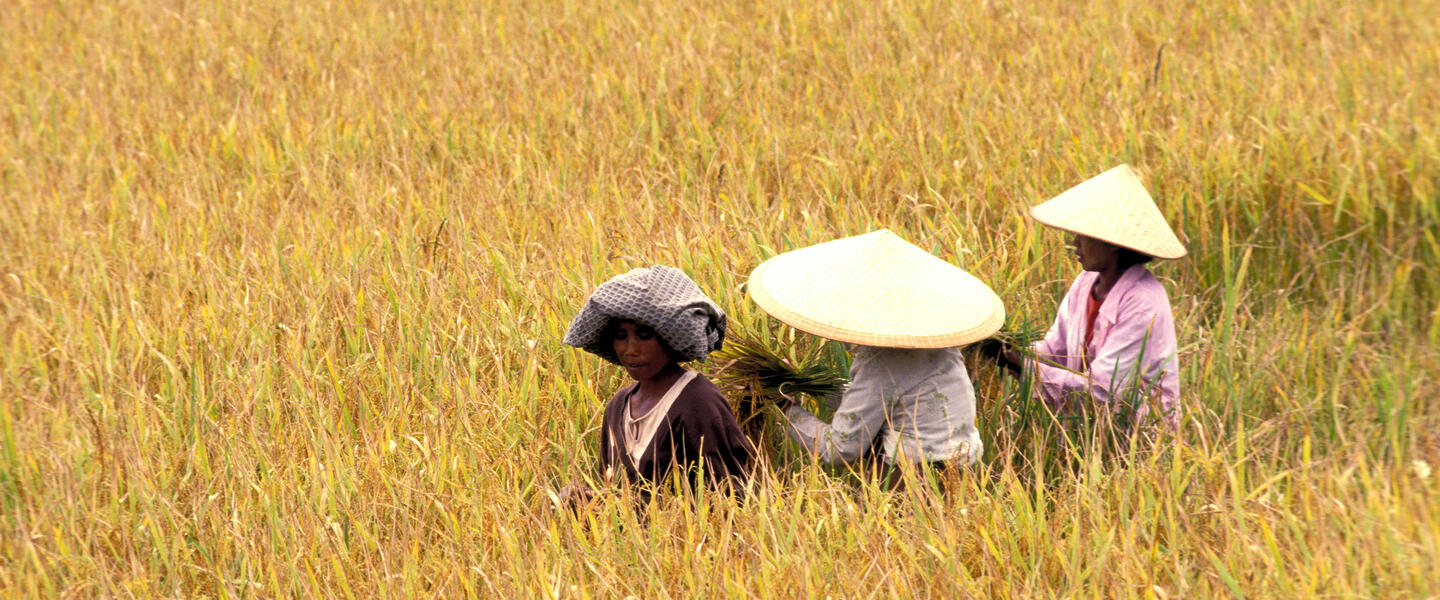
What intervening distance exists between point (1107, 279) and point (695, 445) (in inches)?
42.9

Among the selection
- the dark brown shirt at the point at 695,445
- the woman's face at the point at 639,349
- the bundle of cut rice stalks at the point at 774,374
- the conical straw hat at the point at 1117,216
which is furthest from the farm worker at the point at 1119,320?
the woman's face at the point at 639,349

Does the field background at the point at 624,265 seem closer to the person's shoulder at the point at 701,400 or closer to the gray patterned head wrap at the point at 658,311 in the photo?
the person's shoulder at the point at 701,400

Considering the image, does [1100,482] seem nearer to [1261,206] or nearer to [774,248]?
[774,248]

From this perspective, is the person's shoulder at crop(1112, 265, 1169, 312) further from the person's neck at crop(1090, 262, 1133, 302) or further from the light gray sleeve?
the light gray sleeve

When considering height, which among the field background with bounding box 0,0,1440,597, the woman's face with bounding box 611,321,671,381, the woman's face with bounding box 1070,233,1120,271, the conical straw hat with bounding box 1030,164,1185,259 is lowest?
the field background with bounding box 0,0,1440,597

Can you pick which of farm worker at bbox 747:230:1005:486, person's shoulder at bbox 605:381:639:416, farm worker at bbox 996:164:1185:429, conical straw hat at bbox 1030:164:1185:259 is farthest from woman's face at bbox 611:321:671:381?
conical straw hat at bbox 1030:164:1185:259

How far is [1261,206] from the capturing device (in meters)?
3.75

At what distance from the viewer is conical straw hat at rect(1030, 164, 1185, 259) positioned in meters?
2.64

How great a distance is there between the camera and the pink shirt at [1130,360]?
2.62 meters

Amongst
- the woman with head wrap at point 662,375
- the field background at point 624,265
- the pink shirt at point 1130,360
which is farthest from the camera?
the pink shirt at point 1130,360

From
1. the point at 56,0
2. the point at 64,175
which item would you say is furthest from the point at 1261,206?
the point at 56,0

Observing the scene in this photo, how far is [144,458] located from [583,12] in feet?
13.0

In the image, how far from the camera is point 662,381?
2395mm

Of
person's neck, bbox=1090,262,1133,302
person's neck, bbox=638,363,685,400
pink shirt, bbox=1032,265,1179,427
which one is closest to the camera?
person's neck, bbox=638,363,685,400
